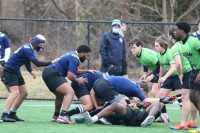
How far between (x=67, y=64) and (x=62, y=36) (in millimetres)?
9603

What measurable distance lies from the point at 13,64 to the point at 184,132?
3.55 metres

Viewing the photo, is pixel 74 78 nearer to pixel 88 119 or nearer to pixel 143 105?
pixel 88 119

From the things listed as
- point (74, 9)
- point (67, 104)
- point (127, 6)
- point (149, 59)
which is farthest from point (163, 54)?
point (74, 9)

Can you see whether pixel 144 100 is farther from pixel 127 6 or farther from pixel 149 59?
pixel 127 6

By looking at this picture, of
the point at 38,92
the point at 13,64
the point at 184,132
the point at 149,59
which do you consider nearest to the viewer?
the point at 184,132

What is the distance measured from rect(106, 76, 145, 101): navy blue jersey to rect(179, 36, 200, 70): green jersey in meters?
1.22

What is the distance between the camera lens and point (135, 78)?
72.4 ft

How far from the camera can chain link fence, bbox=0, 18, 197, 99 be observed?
21547mm

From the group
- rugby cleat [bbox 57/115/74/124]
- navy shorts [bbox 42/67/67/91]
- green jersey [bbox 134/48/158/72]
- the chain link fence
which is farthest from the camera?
the chain link fence

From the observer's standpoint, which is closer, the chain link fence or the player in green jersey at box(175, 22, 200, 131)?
the player in green jersey at box(175, 22, 200, 131)

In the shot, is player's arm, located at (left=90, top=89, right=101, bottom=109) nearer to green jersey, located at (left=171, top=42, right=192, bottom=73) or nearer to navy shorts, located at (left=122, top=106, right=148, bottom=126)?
navy shorts, located at (left=122, top=106, right=148, bottom=126)

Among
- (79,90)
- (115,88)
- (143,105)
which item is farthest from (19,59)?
(143,105)

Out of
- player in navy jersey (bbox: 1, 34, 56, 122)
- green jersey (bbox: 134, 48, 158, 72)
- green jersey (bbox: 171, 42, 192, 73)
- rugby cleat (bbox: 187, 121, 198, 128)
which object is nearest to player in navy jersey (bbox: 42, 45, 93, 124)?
player in navy jersey (bbox: 1, 34, 56, 122)

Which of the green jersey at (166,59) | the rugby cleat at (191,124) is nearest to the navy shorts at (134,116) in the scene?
the rugby cleat at (191,124)
